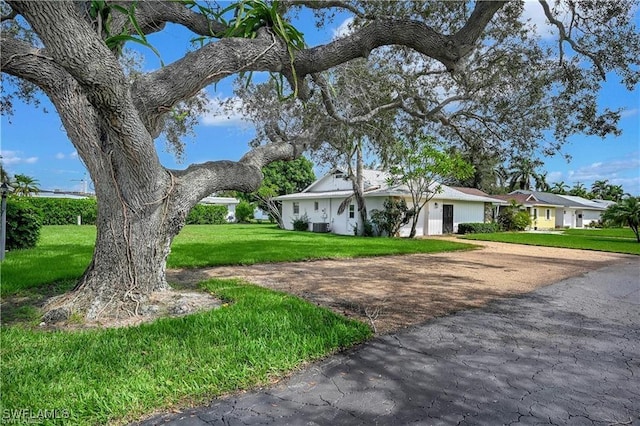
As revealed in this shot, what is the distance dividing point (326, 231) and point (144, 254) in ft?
68.5

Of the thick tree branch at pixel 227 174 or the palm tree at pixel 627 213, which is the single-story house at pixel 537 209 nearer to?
the palm tree at pixel 627 213

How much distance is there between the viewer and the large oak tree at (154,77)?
388cm

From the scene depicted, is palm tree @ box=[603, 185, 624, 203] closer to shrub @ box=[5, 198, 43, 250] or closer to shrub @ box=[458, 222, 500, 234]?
shrub @ box=[458, 222, 500, 234]

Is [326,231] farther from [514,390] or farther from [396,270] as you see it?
[514,390]

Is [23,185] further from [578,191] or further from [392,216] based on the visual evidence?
[578,191]

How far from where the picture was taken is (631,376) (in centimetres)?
340

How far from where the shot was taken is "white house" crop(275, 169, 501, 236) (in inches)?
923

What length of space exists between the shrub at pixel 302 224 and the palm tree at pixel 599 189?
5798cm

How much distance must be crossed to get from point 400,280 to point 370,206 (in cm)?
1566

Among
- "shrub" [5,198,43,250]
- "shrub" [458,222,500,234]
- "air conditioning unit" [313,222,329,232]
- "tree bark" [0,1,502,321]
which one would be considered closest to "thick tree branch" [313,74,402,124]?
"tree bark" [0,1,502,321]

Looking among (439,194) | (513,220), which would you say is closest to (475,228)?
(439,194)

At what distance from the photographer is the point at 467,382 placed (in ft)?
10.5

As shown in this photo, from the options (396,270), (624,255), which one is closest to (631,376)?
(396,270)

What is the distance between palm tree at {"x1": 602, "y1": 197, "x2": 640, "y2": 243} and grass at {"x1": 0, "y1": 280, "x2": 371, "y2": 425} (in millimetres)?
23181
